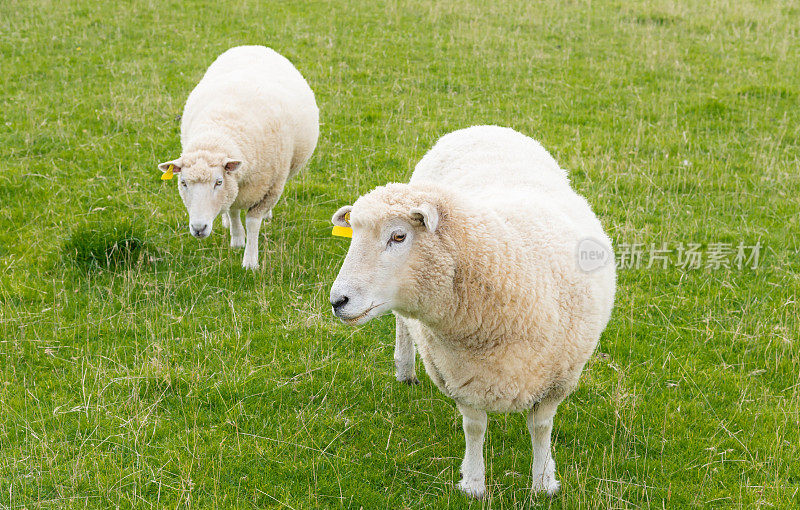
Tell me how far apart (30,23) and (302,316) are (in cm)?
1113

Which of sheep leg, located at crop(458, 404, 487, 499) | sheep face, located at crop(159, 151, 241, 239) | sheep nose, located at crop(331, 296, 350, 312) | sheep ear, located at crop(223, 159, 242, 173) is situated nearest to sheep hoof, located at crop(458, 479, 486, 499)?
sheep leg, located at crop(458, 404, 487, 499)

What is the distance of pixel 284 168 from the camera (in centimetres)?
701

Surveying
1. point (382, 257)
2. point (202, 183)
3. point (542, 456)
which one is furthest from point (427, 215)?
point (202, 183)

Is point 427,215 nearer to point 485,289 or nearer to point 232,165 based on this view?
point 485,289

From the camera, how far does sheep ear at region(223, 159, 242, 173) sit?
6.13 meters

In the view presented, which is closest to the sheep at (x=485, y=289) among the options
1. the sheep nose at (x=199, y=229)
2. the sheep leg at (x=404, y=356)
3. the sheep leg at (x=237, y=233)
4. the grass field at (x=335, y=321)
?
the grass field at (x=335, y=321)

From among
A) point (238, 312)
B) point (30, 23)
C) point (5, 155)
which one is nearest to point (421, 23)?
point (30, 23)

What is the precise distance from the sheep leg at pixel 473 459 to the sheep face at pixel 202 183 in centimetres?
296

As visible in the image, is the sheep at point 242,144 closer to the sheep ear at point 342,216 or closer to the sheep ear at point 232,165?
the sheep ear at point 232,165

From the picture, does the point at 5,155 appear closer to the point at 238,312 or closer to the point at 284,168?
the point at 284,168

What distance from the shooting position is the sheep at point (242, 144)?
20.0 ft

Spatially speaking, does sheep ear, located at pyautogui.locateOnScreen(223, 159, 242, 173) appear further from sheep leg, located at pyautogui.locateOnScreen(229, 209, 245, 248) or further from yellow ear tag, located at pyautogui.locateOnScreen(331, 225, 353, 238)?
yellow ear tag, located at pyautogui.locateOnScreen(331, 225, 353, 238)

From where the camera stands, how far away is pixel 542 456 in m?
4.11

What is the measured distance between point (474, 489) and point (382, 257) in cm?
168
